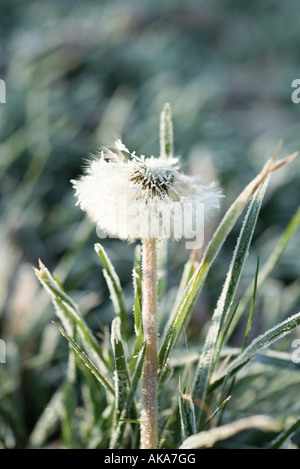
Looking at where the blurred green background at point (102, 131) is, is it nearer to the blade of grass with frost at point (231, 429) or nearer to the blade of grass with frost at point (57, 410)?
the blade of grass with frost at point (57, 410)

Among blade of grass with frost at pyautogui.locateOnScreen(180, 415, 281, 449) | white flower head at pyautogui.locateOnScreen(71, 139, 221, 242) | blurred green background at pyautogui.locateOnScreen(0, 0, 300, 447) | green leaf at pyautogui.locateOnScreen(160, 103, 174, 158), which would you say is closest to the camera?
blade of grass with frost at pyautogui.locateOnScreen(180, 415, 281, 449)

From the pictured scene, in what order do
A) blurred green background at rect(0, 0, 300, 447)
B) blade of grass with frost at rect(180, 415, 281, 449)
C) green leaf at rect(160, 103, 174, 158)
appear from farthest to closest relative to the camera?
blurred green background at rect(0, 0, 300, 447)
green leaf at rect(160, 103, 174, 158)
blade of grass with frost at rect(180, 415, 281, 449)

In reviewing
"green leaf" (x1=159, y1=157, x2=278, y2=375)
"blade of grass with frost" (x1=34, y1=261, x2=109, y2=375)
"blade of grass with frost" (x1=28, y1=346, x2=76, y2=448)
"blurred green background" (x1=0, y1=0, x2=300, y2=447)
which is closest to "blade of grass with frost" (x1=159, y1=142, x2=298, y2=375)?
"green leaf" (x1=159, y1=157, x2=278, y2=375)

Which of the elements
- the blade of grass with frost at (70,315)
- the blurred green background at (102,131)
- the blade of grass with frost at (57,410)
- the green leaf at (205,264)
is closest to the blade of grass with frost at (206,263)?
the green leaf at (205,264)

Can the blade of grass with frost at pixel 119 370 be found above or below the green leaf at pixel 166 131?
below

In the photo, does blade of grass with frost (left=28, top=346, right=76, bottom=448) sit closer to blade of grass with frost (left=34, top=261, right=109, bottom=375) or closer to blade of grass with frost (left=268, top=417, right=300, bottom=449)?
blade of grass with frost (left=34, top=261, right=109, bottom=375)

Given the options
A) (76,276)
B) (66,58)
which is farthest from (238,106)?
(76,276)
